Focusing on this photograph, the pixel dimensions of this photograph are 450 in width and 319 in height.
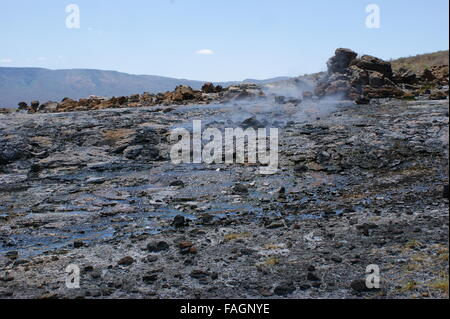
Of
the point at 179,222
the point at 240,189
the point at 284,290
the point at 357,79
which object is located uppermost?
the point at 357,79

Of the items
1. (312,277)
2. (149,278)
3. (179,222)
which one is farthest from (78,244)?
(312,277)

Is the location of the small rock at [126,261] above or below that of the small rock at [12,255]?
above

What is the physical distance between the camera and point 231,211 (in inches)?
314

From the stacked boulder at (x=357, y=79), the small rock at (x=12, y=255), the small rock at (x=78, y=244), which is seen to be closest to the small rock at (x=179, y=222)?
the small rock at (x=78, y=244)

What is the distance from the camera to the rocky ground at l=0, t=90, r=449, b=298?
5.24m

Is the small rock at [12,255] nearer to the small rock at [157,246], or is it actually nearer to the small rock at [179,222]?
the small rock at [157,246]

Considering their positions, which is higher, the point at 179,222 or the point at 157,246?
the point at 179,222

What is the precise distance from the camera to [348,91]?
1783 cm

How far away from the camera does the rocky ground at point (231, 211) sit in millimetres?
5238

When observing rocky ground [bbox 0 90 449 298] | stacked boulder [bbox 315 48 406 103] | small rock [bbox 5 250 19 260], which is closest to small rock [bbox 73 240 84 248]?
rocky ground [bbox 0 90 449 298]

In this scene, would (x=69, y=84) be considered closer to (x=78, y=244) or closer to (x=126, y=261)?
(x=78, y=244)

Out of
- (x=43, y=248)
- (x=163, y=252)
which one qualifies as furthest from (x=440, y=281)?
(x=43, y=248)

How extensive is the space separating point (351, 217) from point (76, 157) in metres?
7.70
